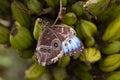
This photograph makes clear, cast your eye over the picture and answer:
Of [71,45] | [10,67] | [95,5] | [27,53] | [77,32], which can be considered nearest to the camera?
[71,45]

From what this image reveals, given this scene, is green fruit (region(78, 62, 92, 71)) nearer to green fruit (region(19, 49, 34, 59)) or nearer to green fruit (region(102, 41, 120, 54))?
green fruit (region(102, 41, 120, 54))

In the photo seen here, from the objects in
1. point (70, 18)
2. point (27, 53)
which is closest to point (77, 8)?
point (70, 18)

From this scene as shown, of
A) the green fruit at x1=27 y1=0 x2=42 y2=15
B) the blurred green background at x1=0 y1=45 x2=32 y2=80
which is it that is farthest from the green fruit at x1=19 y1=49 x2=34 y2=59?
the blurred green background at x1=0 y1=45 x2=32 y2=80

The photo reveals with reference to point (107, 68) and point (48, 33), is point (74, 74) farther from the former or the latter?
point (48, 33)

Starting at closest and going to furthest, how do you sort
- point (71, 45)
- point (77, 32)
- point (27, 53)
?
point (71, 45)
point (77, 32)
point (27, 53)

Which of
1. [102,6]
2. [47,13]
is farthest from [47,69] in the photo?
[102,6]

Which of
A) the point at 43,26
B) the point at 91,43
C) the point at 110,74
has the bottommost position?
the point at 110,74

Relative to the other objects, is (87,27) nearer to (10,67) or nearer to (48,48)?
(48,48)
